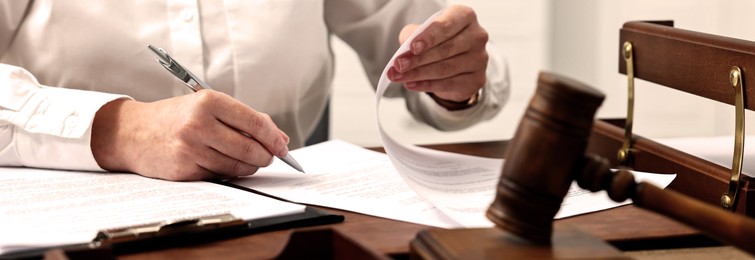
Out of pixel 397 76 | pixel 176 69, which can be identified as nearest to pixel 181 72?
pixel 176 69

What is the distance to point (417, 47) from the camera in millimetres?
1093

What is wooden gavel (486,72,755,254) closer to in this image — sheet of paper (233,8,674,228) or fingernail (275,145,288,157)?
sheet of paper (233,8,674,228)

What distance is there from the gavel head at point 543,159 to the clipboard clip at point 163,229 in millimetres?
228

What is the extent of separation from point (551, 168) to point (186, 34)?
899mm

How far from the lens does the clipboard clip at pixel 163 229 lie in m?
0.68

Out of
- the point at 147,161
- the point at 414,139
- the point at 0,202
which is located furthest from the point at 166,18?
the point at 414,139

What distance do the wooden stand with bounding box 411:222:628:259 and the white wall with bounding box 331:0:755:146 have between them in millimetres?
2133

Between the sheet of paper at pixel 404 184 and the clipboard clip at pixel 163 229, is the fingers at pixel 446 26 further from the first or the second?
the clipboard clip at pixel 163 229

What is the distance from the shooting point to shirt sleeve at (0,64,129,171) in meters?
1.05

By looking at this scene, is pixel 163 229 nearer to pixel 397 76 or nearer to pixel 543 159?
pixel 543 159

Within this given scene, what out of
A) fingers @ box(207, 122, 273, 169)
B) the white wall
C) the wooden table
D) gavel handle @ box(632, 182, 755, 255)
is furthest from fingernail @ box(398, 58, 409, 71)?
the white wall

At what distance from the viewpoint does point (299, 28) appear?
148cm

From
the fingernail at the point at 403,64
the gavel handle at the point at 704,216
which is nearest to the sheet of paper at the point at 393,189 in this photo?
the fingernail at the point at 403,64

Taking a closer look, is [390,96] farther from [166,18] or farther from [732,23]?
[732,23]
